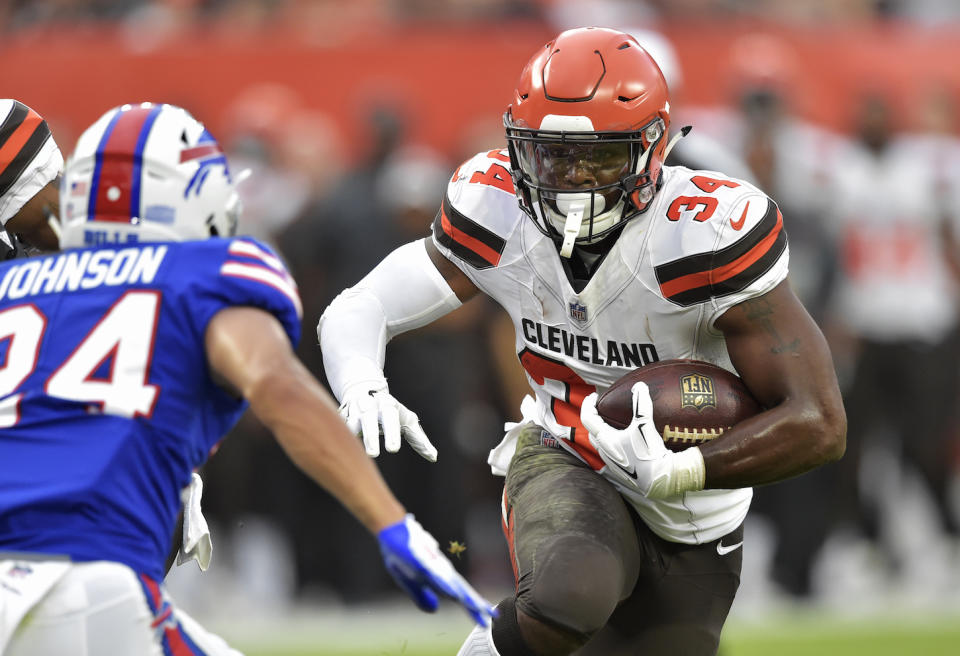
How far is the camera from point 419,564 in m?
2.76

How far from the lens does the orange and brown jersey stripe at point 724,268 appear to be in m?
3.68

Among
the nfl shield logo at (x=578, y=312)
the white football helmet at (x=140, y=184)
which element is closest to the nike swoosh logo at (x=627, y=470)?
the nfl shield logo at (x=578, y=312)

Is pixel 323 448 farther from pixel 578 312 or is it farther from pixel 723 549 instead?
pixel 723 549

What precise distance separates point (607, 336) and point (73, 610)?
1664mm

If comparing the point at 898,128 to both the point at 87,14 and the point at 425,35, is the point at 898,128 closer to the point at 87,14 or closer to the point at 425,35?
the point at 425,35

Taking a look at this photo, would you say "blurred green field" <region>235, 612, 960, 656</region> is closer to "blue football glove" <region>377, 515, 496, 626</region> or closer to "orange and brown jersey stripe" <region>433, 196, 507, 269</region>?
"orange and brown jersey stripe" <region>433, 196, 507, 269</region>

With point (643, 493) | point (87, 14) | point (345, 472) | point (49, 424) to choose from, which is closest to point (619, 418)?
point (643, 493)

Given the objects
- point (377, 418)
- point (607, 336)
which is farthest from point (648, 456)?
point (377, 418)

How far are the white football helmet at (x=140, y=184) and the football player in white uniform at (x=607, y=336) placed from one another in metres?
0.87

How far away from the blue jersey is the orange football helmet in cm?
109

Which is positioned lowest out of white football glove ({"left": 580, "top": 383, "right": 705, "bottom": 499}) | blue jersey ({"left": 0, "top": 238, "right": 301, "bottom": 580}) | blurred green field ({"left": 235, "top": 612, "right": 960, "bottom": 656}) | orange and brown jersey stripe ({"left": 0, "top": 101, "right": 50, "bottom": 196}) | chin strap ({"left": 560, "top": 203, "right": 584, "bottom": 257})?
blurred green field ({"left": 235, "top": 612, "right": 960, "bottom": 656})

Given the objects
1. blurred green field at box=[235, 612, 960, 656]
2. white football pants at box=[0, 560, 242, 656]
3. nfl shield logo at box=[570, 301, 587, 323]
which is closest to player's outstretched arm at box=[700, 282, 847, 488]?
nfl shield logo at box=[570, 301, 587, 323]

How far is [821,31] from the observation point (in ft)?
31.1

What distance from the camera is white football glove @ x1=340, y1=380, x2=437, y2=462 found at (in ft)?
12.2
